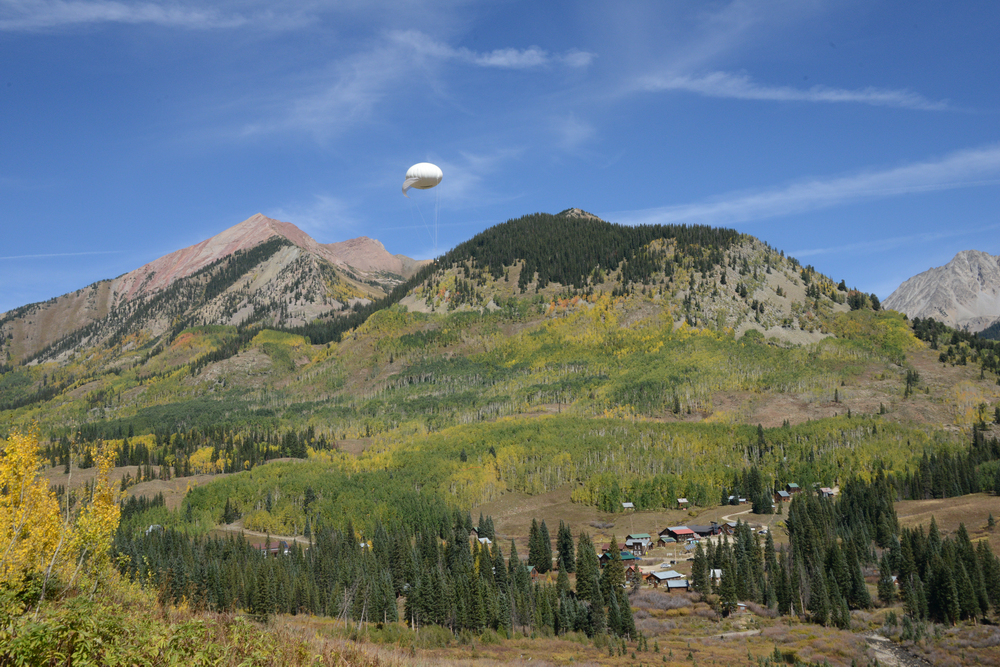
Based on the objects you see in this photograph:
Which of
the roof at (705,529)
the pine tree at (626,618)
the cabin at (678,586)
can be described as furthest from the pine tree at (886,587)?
the pine tree at (626,618)

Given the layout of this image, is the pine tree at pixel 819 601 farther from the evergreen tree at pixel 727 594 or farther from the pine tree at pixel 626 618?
the pine tree at pixel 626 618

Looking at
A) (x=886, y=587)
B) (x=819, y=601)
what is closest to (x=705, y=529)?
(x=886, y=587)

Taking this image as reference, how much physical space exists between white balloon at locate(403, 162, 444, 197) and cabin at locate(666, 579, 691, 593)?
8855cm

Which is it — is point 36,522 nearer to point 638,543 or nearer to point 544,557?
point 544,557

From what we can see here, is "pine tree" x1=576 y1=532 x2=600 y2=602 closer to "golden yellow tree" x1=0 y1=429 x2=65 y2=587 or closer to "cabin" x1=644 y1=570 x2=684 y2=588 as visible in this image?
"cabin" x1=644 y1=570 x2=684 y2=588

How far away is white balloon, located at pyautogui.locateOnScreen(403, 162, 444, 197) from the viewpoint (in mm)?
131750

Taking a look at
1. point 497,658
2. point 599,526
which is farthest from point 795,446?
point 497,658

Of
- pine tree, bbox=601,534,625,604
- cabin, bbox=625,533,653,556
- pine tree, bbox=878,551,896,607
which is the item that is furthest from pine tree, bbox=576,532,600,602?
pine tree, bbox=878,551,896,607

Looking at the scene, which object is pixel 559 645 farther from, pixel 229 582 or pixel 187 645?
pixel 187 645

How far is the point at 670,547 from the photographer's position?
5438 inches

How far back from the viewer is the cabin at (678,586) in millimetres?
106525

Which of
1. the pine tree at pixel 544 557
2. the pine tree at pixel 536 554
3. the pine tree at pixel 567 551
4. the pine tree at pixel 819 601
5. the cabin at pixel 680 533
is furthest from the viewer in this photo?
the cabin at pixel 680 533

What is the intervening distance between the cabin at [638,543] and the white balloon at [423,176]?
86.3 m

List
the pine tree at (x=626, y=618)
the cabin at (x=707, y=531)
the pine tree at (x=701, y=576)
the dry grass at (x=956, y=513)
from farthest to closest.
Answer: the cabin at (x=707, y=531) → the dry grass at (x=956, y=513) → the pine tree at (x=701, y=576) → the pine tree at (x=626, y=618)
